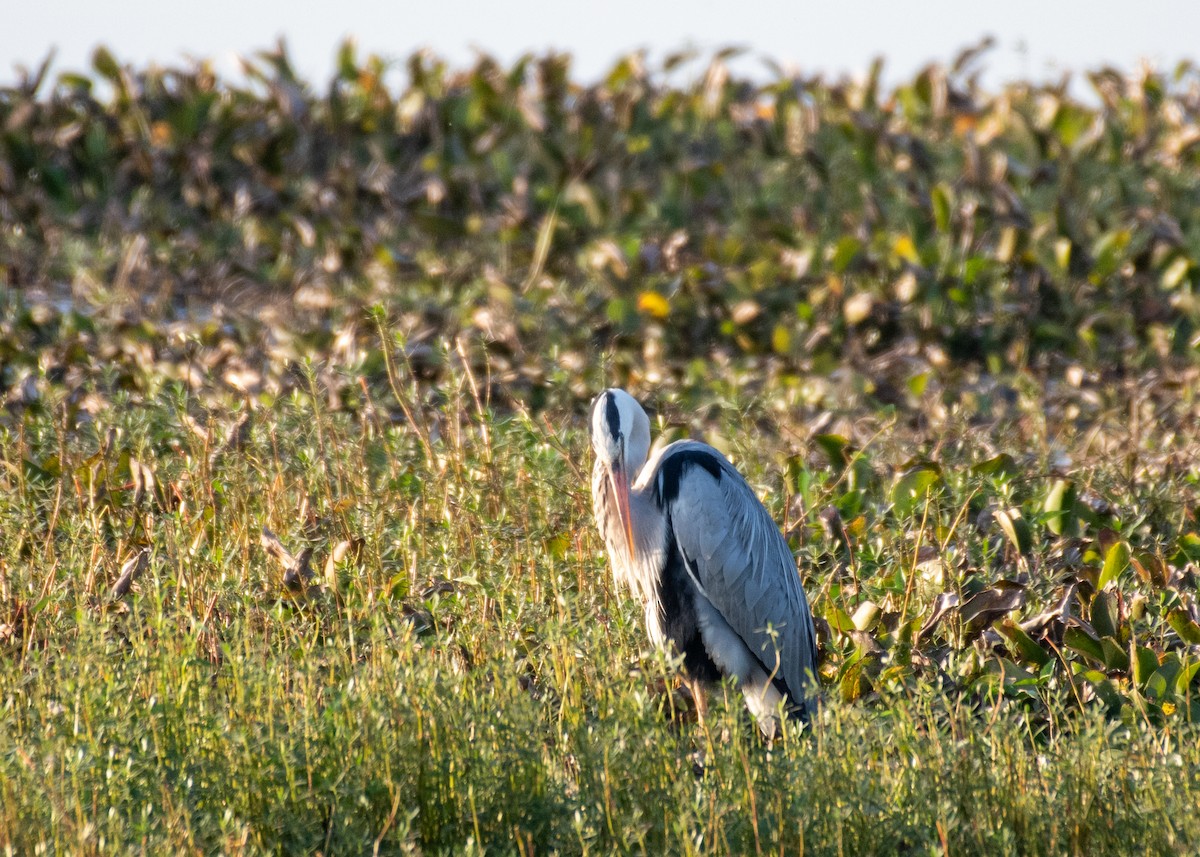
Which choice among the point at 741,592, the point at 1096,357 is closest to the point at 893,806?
the point at 741,592

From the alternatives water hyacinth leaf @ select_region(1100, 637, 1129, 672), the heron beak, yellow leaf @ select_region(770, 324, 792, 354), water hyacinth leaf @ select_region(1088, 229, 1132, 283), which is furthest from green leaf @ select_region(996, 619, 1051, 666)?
water hyacinth leaf @ select_region(1088, 229, 1132, 283)

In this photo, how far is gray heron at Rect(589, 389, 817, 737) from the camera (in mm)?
4055

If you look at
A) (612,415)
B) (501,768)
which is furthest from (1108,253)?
(501,768)

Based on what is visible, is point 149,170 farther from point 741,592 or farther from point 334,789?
point 334,789

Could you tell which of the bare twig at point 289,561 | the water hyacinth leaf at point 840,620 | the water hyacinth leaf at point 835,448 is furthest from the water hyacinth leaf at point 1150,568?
the bare twig at point 289,561

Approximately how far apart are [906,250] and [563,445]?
3799 mm

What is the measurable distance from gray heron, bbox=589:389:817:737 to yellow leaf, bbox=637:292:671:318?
11.4 ft

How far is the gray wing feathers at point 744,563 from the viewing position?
4.06 m

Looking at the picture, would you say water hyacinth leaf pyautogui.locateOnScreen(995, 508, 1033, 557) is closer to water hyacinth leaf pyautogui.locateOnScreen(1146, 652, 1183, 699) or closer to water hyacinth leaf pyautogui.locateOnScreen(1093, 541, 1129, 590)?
water hyacinth leaf pyautogui.locateOnScreen(1093, 541, 1129, 590)

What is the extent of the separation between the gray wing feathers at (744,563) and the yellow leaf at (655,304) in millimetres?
3552

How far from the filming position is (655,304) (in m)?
7.65

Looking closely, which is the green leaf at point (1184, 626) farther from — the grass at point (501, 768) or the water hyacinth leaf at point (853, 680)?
the water hyacinth leaf at point (853, 680)

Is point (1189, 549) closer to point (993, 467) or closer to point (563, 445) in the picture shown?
point (993, 467)

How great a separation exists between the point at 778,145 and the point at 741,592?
6513 millimetres
